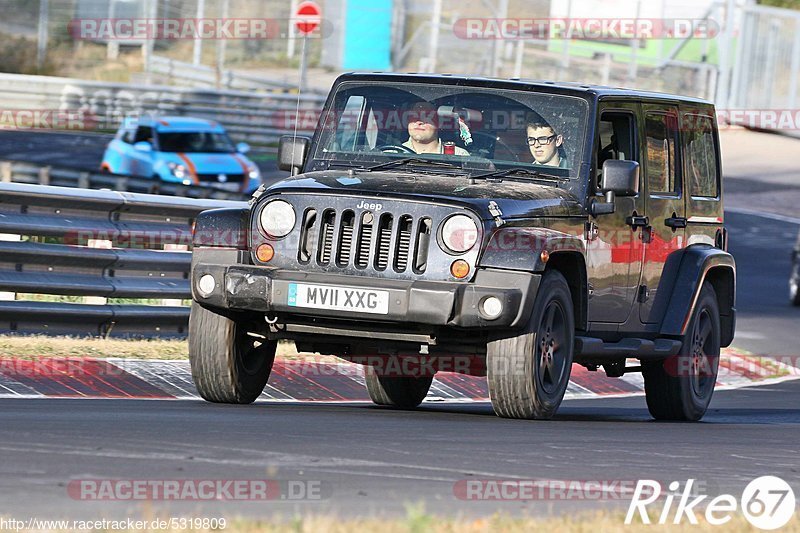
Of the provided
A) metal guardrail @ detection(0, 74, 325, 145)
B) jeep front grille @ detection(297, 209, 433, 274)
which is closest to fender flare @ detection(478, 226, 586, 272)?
jeep front grille @ detection(297, 209, 433, 274)

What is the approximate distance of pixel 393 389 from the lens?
36.1ft

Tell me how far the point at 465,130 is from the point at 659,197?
1.62 metres

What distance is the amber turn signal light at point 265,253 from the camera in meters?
8.90

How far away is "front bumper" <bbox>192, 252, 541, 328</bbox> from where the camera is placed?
8422 millimetres

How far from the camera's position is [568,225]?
930 cm

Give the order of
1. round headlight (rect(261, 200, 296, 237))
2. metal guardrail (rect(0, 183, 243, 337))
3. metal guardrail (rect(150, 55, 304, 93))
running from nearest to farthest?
round headlight (rect(261, 200, 296, 237)) → metal guardrail (rect(0, 183, 243, 337)) → metal guardrail (rect(150, 55, 304, 93))

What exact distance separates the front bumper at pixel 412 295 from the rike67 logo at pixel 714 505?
1963 mm

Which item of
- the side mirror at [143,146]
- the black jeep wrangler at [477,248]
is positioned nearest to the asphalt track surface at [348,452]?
the black jeep wrangler at [477,248]

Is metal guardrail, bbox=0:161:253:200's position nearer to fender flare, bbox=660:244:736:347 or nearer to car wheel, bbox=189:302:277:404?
fender flare, bbox=660:244:736:347

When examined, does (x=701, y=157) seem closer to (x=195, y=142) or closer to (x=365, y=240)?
(x=365, y=240)

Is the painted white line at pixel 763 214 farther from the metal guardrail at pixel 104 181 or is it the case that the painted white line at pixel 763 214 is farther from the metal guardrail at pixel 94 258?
the metal guardrail at pixel 94 258

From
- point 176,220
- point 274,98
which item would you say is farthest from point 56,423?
point 274,98

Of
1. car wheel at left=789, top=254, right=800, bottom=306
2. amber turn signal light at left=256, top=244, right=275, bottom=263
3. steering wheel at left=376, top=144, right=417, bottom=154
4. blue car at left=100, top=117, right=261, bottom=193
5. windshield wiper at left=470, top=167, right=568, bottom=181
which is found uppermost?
steering wheel at left=376, top=144, right=417, bottom=154

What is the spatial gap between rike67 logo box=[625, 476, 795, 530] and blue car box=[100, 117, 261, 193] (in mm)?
22619
